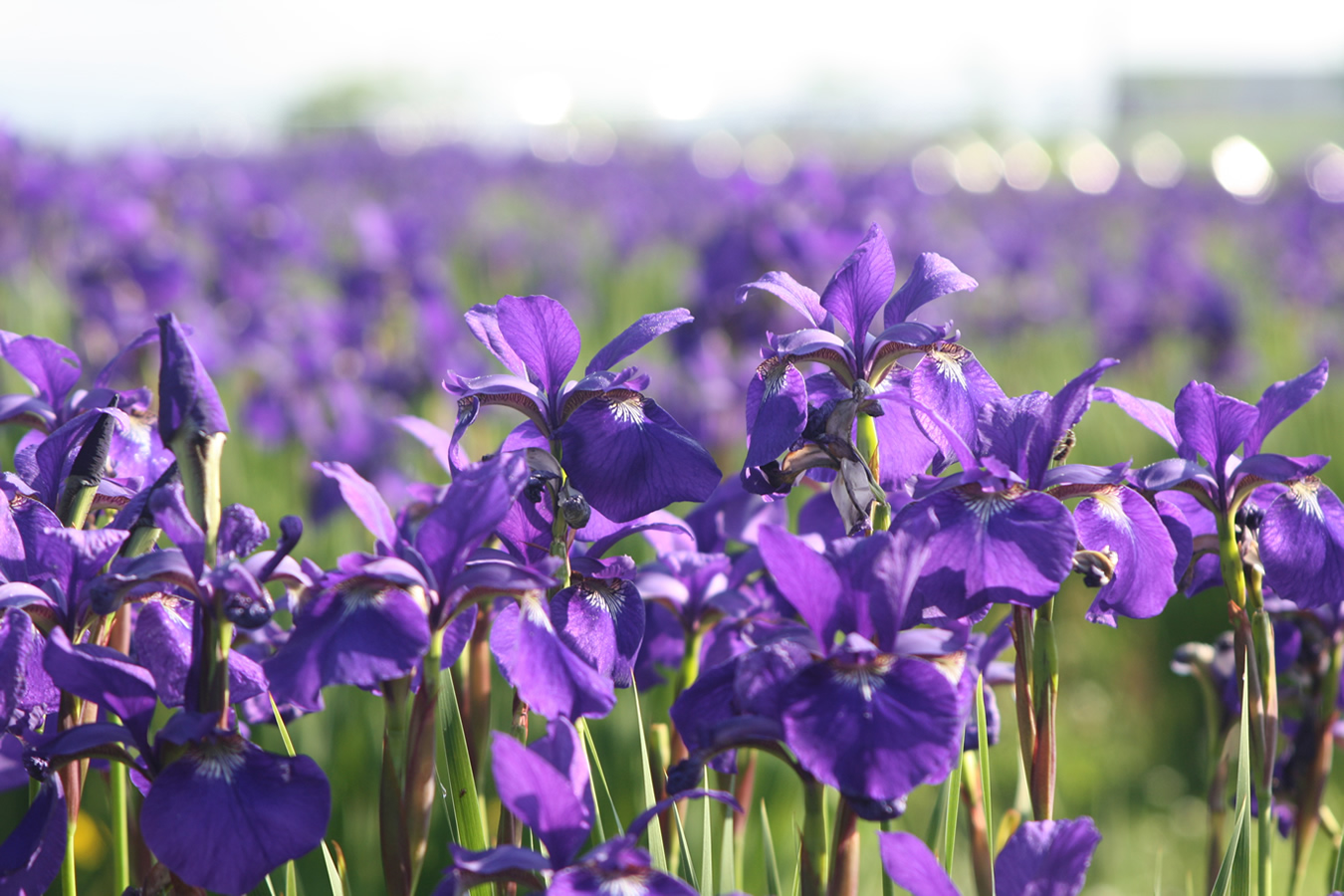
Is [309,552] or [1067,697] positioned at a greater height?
[309,552]

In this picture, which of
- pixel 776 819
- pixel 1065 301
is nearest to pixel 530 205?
pixel 1065 301

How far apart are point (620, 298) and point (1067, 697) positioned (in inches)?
175

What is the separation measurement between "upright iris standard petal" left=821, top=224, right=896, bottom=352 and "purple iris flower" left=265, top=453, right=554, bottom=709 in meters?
0.37

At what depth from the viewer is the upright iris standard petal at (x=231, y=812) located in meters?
0.88

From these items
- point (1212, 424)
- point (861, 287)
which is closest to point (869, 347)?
point (861, 287)

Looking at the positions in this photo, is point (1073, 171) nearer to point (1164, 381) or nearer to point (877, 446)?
point (1164, 381)

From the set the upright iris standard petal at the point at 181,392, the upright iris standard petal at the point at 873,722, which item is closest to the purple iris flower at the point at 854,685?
the upright iris standard petal at the point at 873,722

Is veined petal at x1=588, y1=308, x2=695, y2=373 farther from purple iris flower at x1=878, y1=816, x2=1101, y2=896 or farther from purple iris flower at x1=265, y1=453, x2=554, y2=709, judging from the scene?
purple iris flower at x1=878, y1=816, x2=1101, y2=896

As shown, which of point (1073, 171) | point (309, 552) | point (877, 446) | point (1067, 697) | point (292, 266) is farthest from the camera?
point (1073, 171)

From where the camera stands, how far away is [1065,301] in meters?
7.82

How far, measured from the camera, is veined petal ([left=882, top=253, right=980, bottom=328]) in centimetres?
114

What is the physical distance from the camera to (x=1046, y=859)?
86cm

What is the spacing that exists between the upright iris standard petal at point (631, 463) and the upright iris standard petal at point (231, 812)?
0.32 m

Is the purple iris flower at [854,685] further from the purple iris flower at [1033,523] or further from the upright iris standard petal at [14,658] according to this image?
the upright iris standard petal at [14,658]
